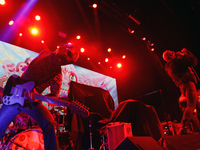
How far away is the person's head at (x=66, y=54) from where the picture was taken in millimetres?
2426

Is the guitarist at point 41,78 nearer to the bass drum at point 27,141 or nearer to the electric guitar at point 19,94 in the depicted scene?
the electric guitar at point 19,94

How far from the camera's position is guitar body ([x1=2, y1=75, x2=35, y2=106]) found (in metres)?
2.14

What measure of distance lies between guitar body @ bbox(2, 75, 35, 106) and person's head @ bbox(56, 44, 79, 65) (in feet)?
2.11

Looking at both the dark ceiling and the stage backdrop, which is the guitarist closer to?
the stage backdrop

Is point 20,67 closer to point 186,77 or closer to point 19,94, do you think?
point 19,94

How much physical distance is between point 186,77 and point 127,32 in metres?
5.21

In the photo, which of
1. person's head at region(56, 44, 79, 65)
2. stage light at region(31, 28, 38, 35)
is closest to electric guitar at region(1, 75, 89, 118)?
person's head at region(56, 44, 79, 65)

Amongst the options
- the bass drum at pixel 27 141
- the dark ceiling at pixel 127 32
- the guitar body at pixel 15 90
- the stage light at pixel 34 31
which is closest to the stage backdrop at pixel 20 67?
the dark ceiling at pixel 127 32

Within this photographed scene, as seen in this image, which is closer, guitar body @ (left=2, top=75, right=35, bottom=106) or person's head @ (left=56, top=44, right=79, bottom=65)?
guitar body @ (left=2, top=75, right=35, bottom=106)

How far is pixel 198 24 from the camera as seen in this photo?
6688 millimetres

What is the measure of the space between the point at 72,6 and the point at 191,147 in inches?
232

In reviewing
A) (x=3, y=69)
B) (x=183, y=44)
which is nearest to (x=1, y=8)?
(x=3, y=69)

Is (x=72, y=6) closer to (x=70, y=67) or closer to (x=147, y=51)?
(x=70, y=67)

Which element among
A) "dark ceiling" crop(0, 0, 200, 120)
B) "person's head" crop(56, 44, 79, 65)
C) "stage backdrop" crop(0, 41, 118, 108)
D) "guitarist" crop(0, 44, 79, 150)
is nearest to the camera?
"guitarist" crop(0, 44, 79, 150)
